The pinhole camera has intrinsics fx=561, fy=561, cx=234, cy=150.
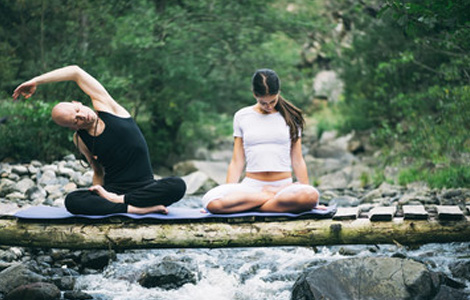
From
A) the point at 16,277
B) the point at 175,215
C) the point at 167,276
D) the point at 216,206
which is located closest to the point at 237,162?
the point at 216,206

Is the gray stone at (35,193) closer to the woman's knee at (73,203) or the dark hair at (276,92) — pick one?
the woman's knee at (73,203)

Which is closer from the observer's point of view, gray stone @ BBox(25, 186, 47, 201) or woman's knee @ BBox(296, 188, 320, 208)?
woman's knee @ BBox(296, 188, 320, 208)

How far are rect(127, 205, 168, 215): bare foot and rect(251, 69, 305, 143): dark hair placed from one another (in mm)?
1335

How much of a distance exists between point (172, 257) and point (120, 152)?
79.0 inches

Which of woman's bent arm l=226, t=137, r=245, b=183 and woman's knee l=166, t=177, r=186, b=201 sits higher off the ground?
woman's bent arm l=226, t=137, r=245, b=183

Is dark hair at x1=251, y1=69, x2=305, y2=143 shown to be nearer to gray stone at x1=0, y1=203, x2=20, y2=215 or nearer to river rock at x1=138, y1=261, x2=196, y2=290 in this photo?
river rock at x1=138, y1=261, x2=196, y2=290

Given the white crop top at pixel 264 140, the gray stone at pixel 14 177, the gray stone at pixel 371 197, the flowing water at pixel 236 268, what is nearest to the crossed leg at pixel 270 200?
the white crop top at pixel 264 140

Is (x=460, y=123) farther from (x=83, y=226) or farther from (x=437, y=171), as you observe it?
(x=83, y=226)

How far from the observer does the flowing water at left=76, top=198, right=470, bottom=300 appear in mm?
5578

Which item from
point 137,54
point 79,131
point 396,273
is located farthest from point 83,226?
point 137,54

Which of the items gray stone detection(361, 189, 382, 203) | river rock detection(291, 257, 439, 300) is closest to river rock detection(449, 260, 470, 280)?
river rock detection(291, 257, 439, 300)

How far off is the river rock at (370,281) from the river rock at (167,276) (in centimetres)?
128

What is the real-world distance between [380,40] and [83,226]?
11.3 m

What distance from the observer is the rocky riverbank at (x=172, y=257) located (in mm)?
5004
